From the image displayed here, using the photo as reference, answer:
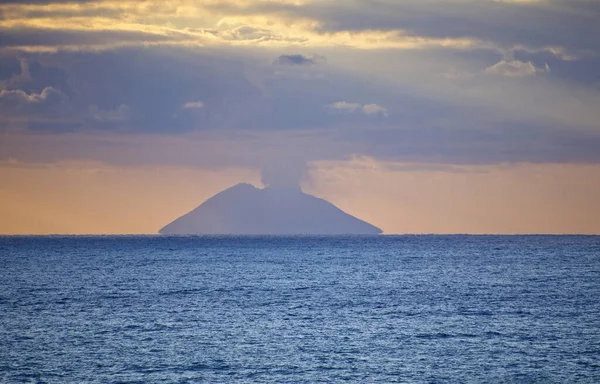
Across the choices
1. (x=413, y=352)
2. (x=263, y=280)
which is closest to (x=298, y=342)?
(x=413, y=352)

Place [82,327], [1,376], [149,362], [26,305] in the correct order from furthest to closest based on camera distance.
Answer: [26,305] < [82,327] < [149,362] < [1,376]

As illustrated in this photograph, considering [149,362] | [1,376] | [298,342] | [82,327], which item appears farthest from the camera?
[82,327]

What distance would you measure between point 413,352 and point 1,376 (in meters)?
34.6

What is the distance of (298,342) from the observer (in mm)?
83375

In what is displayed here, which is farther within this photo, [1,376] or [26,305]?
[26,305]

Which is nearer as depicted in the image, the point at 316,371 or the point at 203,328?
the point at 316,371

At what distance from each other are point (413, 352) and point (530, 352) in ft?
33.9

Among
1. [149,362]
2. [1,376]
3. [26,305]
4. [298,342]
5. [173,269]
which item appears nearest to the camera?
[1,376]

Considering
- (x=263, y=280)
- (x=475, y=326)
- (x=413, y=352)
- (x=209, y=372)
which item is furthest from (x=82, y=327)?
(x=263, y=280)

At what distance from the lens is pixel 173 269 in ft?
607

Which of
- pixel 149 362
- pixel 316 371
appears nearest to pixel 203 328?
pixel 149 362

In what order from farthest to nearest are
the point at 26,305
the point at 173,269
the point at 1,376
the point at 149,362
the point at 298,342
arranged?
the point at 173,269 → the point at 26,305 → the point at 298,342 → the point at 149,362 → the point at 1,376

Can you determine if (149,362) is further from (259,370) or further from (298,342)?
(298,342)

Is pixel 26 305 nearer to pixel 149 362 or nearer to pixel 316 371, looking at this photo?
pixel 149 362
